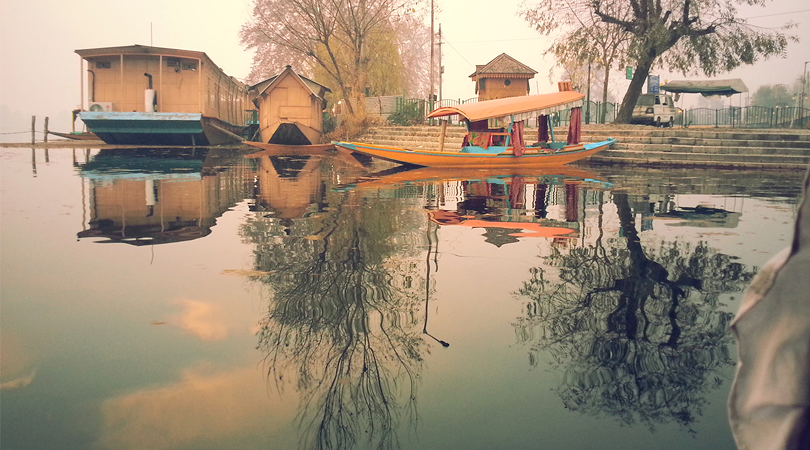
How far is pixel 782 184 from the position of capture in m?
15.1

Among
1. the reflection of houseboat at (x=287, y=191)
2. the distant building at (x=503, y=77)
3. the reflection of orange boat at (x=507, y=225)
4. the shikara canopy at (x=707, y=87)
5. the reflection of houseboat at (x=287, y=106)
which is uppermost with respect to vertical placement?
the distant building at (x=503, y=77)

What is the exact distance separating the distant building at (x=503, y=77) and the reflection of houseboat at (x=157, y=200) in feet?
107

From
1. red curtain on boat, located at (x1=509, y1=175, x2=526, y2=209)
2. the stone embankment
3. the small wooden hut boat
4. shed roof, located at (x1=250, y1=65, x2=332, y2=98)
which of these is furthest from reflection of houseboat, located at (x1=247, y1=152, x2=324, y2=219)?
shed roof, located at (x1=250, y1=65, x2=332, y2=98)

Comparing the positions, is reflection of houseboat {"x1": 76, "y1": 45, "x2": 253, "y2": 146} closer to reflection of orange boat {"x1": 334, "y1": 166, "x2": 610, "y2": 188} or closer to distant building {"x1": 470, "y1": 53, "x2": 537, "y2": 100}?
reflection of orange boat {"x1": 334, "y1": 166, "x2": 610, "y2": 188}

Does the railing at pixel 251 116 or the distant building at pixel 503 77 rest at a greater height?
the distant building at pixel 503 77

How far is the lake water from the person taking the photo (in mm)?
2789

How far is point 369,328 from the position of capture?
407cm

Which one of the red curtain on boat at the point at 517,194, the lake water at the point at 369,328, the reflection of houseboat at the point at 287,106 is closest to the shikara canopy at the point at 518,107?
the red curtain on boat at the point at 517,194

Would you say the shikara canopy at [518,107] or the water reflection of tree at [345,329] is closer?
the water reflection of tree at [345,329]

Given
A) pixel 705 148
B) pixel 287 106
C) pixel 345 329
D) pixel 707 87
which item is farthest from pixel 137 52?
pixel 707 87

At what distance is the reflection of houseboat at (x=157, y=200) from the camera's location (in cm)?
741

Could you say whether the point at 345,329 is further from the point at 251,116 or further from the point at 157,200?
the point at 251,116

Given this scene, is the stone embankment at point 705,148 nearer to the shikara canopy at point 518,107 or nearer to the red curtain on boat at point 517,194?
the shikara canopy at point 518,107

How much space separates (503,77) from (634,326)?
4437 cm
